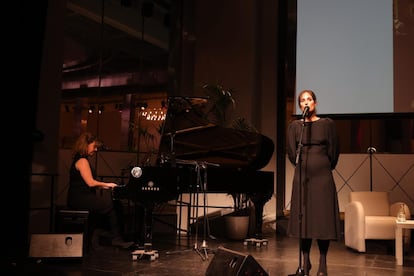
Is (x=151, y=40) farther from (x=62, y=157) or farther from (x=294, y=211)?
(x=294, y=211)

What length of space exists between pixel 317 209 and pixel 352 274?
3.39 feet

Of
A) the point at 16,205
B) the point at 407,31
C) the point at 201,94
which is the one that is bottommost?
the point at 16,205

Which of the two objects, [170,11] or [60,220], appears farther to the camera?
[170,11]

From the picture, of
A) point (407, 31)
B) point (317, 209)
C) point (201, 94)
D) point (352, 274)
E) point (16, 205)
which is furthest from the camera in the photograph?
point (201, 94)

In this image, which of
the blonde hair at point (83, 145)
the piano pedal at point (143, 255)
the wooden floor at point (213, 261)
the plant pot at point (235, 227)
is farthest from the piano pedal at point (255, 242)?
the blonde hair at point (83, 145)

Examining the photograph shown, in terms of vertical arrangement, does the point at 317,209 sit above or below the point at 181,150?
Answer: below

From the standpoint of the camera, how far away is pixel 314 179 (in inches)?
142

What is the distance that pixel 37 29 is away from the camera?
6.72 ft

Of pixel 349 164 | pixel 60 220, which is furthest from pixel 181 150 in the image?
pixel 349 164

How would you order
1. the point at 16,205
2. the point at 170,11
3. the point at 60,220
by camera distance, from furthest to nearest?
the point at 170,11
the point at 60,220
the point at 16,205

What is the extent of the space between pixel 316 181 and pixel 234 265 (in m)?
0.89

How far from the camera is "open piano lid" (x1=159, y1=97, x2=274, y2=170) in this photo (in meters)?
5.07

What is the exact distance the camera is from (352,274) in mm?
4227

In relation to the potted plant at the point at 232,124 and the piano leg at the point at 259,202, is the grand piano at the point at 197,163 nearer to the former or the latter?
the piano leg at the point at 259,202
